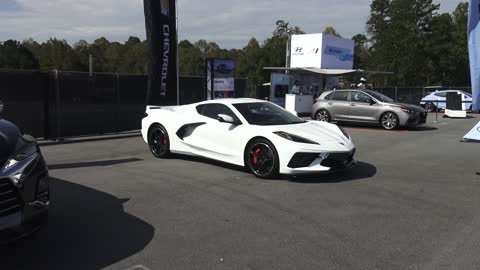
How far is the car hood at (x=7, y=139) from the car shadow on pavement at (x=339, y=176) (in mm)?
4469

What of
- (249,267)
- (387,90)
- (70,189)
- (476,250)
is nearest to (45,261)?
(249,267)

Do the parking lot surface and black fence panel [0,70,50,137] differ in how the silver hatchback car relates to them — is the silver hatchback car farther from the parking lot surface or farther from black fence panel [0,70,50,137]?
black fence panel [0,70,50,137]

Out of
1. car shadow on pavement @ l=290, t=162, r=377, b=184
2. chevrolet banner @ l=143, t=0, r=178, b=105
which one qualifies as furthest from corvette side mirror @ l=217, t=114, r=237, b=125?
chevrolet banner @ l=143, t=0, r=178, b=105

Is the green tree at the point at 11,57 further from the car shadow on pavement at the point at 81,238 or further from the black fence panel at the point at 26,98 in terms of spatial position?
the car shadow on pavement at the point at 81,238

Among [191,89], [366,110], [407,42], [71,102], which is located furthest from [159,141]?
[407,42]

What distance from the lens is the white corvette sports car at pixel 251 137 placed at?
7.49 m

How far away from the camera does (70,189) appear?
22.6 feet

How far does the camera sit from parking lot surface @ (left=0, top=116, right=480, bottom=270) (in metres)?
4.30

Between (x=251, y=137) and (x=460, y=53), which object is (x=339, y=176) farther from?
(x=460, y=53)

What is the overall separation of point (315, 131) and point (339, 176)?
0.85 meters

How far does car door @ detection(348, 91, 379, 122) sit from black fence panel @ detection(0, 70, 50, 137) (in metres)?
10.5

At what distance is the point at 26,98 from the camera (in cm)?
1280

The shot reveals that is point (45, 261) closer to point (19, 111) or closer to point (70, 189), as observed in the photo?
point (70, 189)

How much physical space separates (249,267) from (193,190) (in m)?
2.94
